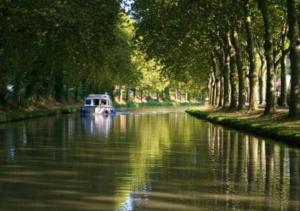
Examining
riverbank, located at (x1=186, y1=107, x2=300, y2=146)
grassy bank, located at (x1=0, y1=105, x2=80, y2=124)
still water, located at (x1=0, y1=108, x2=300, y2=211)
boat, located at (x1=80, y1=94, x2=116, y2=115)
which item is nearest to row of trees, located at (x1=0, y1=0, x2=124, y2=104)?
grassy bank, located at (x1=0, y1=105, x2=80, y2=124)

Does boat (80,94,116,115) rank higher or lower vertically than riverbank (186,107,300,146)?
higher

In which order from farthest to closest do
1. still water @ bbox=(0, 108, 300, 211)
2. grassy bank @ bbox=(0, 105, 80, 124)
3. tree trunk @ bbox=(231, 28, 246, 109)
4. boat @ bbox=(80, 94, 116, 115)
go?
boat @ bbox=(80, 94, 116, 115), tree trunk @ bbox=(231, 28, 246, 109), grassy bank @ bbox=(0, 105, 80, 124), still water @ bbox=(0, 108, 300, 211)

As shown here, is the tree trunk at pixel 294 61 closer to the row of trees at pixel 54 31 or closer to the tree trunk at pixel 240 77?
the row of trees at pixel 54 31

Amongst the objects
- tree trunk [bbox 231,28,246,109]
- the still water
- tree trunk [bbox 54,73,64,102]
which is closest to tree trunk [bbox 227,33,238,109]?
tree trunk [bbox 231,28,246,109]

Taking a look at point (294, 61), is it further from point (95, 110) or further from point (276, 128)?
point (95, 110)

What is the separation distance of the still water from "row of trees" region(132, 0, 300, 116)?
1304 cm

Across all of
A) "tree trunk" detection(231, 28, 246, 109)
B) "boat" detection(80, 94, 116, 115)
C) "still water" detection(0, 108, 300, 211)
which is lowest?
"still water" detection(0, 108, 300, 211)

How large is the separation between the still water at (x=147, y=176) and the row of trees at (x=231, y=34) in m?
13.0

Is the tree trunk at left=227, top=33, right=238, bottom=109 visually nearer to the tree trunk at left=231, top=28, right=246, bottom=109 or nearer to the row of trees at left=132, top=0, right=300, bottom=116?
the row of trees at left=132, top=0, right=300, bottom=116

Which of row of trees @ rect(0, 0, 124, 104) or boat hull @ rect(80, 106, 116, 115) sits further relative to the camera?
boat hull @ rect(80, 106, 116, 115)

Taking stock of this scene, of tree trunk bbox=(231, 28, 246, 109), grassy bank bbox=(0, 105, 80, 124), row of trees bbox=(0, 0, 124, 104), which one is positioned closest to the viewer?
row of trees bbox=(0, 0, 124, 104)

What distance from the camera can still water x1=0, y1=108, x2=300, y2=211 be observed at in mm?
11898

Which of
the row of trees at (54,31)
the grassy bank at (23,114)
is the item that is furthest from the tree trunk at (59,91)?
the row of trees at (54,31)

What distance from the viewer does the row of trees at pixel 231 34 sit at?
41.0 meters
